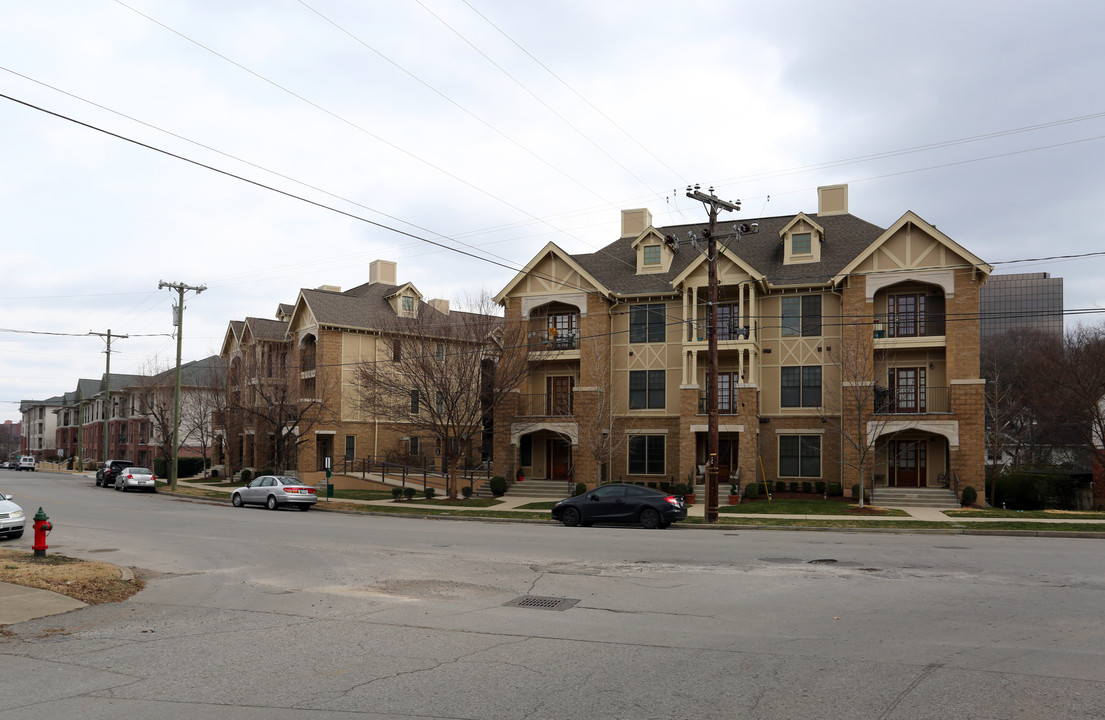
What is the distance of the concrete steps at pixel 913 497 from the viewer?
104 feet

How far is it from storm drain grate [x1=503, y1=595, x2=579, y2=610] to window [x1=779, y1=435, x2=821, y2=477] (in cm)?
2562

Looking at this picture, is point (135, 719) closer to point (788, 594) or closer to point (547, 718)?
point (547, 718)

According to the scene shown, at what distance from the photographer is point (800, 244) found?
36938 millimetres

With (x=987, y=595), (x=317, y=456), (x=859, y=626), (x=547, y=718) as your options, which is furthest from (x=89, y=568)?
(x=317, y=456)

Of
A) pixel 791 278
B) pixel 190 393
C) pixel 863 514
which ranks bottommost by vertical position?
pixel 863 514

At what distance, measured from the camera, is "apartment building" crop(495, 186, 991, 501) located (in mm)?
32938

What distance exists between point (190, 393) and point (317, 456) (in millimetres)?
24116

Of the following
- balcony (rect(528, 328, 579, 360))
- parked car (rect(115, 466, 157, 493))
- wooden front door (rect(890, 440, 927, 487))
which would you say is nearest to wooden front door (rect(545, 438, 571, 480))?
balcony (rect(528, 328, 579, 360))

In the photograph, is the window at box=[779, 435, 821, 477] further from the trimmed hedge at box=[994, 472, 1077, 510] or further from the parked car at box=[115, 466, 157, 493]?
the parked car at box=[115, 466, 157, 493]

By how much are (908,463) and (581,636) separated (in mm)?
29120

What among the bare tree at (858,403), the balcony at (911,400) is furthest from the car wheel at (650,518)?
the balcony at (911,400)

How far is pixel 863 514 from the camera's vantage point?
28.0 m

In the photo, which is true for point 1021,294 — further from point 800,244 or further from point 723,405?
point 723,405

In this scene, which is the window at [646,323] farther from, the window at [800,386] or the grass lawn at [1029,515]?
the grass lawn at [1029,515]
